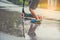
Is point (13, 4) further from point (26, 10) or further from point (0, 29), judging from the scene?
point (0, 29)

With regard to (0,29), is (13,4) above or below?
above

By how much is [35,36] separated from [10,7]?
84 cm

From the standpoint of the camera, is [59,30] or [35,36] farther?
[59,30]

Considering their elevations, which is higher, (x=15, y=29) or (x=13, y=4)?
(x=13, y=4)

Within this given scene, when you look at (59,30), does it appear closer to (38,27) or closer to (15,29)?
(38,27)

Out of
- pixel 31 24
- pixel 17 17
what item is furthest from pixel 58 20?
pixel 17 17

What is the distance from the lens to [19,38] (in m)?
1.69

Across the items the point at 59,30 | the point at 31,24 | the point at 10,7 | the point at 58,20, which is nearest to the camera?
the point at 59,30

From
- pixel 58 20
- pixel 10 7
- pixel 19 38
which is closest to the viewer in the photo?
pixel 19 38

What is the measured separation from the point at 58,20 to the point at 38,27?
1.16 feet

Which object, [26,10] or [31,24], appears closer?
[31,24]

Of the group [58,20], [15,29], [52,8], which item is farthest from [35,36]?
[52,8]

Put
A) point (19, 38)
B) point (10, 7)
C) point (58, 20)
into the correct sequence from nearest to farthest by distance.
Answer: point (19, 38)
point (58, 20)
point (10, 7)

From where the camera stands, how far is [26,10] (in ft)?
7.68
